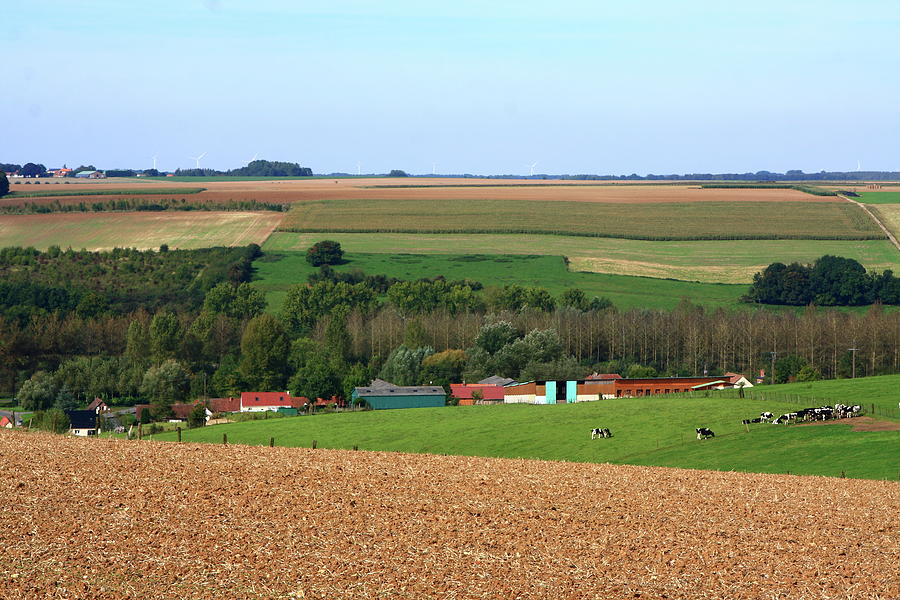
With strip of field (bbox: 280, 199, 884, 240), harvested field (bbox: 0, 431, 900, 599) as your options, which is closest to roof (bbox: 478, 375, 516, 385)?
harvested field (bbox: 0, 431, 900, 599)

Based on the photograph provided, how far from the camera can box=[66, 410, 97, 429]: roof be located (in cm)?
7803

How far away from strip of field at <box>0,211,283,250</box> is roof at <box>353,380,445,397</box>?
254ft

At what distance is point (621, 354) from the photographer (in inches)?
4732

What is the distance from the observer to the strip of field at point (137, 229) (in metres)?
169

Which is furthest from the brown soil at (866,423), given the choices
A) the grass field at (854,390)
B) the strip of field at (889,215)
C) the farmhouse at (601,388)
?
the strip of field at (889,215)

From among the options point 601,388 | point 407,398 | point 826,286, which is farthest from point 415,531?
point 826,286

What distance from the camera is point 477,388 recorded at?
98250 mm

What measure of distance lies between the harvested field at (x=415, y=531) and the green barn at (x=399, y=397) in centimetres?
5399

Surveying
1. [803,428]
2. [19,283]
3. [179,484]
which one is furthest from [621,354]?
[179,484]

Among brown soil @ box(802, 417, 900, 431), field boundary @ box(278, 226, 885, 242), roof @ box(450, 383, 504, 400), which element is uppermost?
field boundary @ box(278, 226, 885, 242)

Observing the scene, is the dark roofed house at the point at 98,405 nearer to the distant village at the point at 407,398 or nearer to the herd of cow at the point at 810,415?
the distant village at the point at 407,398

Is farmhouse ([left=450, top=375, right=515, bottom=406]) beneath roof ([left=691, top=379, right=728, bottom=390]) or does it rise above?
beneath

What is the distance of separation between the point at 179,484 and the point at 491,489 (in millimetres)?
9226

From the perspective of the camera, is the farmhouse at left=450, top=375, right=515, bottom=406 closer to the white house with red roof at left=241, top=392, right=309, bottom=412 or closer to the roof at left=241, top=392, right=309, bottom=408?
the white house with red roof at left=241, top=392, right=309, bottom=412
